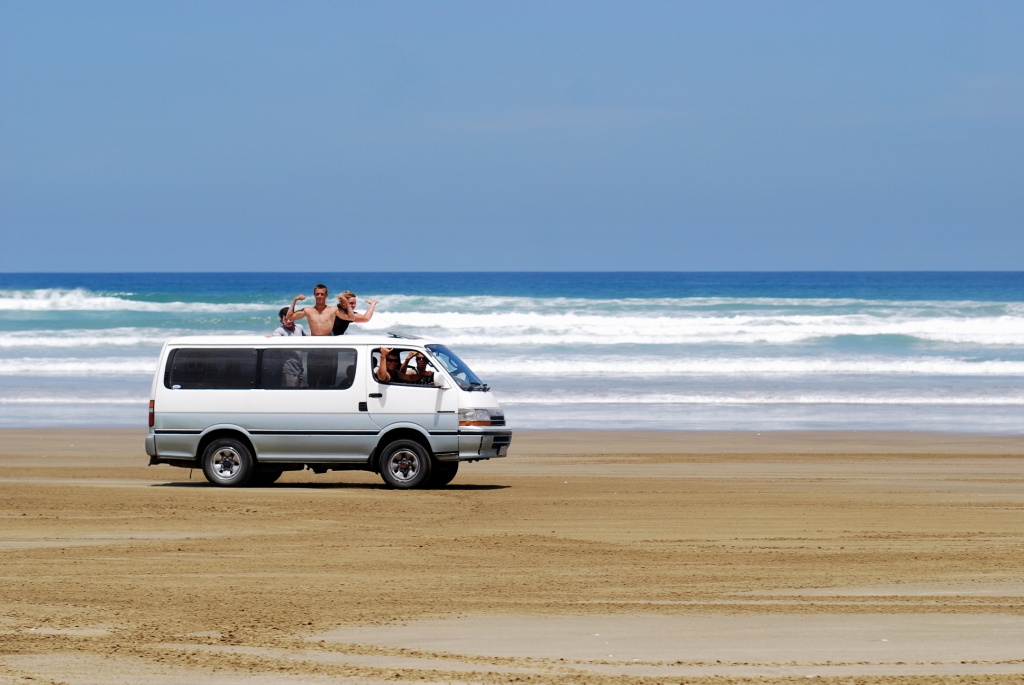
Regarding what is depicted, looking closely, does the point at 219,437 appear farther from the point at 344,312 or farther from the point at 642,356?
the point at 642,356

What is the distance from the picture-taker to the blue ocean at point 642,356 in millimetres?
25141

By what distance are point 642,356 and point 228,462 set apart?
24.3 metres

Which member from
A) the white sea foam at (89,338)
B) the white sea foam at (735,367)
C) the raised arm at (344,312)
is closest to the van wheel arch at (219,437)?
the raised arm at (344,312)

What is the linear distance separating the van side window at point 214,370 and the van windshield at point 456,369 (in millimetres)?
2202

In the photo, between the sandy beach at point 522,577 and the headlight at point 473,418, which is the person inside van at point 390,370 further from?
the sandy beach at point 522,577

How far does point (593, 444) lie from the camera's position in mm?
20047

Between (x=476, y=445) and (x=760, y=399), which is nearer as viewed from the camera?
(x=476, y=445)

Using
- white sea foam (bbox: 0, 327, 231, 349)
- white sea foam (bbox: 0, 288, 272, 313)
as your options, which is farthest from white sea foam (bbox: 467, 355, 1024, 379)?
white sea foam (bbox: 0, 288, 272, 313)

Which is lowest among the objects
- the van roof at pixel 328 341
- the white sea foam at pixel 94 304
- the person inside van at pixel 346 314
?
the van roof at pixel 328 341

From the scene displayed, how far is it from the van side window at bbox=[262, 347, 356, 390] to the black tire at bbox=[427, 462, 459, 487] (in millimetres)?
1500

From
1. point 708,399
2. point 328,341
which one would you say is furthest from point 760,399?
point 328,341

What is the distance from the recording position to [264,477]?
1582 cm

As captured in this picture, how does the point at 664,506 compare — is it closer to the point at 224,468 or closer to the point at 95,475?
the point at 224,468

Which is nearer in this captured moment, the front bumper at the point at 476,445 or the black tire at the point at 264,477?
the front bumper at the point at 476,445
